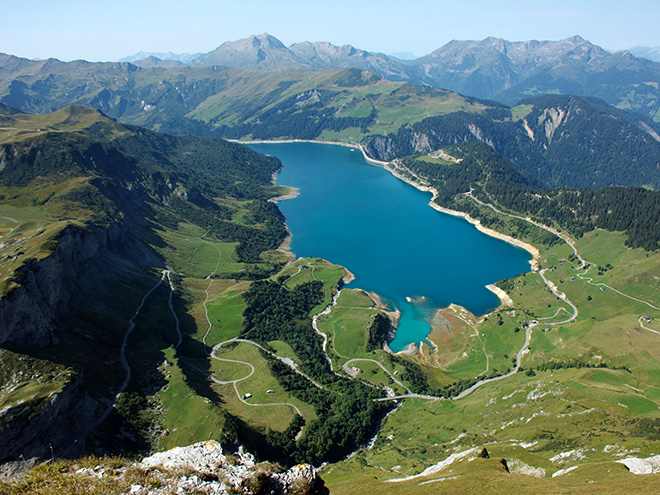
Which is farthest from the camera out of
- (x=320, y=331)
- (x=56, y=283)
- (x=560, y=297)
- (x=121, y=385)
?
(x=560, y=297)

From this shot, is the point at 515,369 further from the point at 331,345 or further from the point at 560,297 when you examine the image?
the point at 331,345

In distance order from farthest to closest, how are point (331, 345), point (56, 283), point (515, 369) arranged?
point (331, 345)
point (515, 369)
point (56, 283)

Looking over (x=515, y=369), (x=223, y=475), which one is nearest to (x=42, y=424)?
(x=223, y=475)

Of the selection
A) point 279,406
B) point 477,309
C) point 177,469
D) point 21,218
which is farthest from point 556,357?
point 21,218

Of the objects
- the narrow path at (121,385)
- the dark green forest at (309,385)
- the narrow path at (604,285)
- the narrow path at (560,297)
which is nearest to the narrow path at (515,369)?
the narrow path at (560,297)

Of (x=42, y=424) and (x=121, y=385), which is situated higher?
(x=42, y=424)

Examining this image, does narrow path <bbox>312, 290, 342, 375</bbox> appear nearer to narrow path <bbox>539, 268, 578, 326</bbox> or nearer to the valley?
the valley

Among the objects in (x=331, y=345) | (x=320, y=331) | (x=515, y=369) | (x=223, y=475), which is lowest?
(x=320, y=331)

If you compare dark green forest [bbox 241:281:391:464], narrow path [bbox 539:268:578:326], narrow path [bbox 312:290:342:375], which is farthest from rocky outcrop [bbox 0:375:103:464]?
narrow path [bbox 539:268:578:326]
